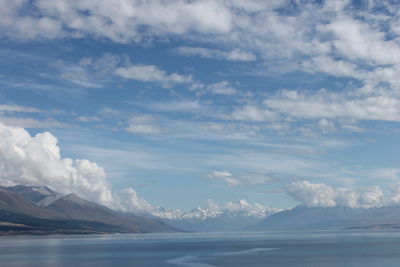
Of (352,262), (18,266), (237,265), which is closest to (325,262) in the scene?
(352,262)

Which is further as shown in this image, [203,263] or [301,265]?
[203,263]

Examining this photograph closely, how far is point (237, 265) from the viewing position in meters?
147

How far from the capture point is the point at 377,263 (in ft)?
477

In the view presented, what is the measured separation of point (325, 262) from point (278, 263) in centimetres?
1537

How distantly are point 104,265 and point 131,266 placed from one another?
10.4 m

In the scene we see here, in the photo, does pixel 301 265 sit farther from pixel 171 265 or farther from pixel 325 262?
pixel 171 265

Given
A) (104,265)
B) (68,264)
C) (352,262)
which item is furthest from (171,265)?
(352,262)

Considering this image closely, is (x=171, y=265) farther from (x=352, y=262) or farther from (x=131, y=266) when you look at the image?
(x=352, y=262)

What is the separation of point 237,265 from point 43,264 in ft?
205

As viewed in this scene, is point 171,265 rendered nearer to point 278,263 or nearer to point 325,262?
point 278,263

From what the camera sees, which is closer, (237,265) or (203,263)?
(237,265)

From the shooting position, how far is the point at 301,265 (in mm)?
147125

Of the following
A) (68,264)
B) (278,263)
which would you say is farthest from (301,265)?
(68,264)

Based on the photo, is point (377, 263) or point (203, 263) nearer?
point (377, 263)
